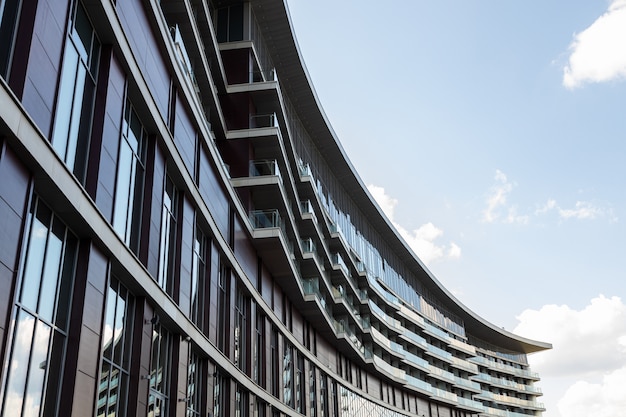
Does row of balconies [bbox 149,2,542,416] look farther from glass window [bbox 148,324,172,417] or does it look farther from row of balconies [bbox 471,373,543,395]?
glass window [bbox 148,324,172,417]

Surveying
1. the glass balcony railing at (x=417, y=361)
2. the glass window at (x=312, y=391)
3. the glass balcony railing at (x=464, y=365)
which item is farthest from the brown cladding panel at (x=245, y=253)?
the glass balcony railing at (x=464, y=365)

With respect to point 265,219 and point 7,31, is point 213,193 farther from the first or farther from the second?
point 7,31

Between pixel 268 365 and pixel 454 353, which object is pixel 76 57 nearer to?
pixel 268 365

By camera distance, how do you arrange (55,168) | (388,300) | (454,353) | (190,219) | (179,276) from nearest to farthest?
(55,168)
(179,276)
(190,219)
(388,300)
(454,353)

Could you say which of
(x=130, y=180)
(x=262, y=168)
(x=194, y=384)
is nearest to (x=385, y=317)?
(x=262, y=168)

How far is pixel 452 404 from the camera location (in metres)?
77.0

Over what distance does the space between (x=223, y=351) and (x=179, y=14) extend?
13.6 m

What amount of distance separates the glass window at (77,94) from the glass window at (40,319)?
165cm

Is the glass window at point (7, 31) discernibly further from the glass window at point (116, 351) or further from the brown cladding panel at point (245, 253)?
the brown cladding panel at point (245, 253)

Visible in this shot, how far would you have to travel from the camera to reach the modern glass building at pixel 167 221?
1395cm

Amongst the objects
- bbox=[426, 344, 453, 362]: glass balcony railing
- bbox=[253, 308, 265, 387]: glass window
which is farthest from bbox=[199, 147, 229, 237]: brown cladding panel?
bbox=[426, 344, 453, 362]: glass balcony railing

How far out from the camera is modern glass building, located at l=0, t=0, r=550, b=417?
1395cm

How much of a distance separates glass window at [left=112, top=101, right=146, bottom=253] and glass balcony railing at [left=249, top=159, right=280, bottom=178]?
1311cm

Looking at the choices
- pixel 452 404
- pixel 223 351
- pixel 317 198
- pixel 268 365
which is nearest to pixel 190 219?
pixel 223 351
